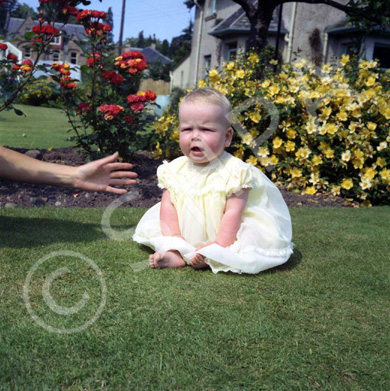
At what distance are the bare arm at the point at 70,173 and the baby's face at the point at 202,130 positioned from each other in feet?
2.53

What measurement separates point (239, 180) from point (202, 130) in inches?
15.5

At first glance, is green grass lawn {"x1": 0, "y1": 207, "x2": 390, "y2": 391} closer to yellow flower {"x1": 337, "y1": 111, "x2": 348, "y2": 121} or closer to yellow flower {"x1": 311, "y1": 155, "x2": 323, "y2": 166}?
yellow flower {"x1": 311, "y1": 155, "x2": 323, "y2": 166}

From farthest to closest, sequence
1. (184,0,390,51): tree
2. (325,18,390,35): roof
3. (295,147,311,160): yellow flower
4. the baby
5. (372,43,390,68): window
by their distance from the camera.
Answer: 1. (372,43,390,68): window
2. (325,18,390,35): roof
3. (184,0,390,51): tree
4. (295,147,311,160): yellow flower
5. the baby

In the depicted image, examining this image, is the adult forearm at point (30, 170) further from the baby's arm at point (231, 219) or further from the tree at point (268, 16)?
the tree at point (268, 16)

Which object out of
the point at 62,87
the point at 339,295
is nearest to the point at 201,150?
the point at 339,295

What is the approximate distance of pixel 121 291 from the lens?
7.64ft

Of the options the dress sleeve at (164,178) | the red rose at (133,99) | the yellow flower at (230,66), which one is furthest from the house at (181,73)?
the dress sleeve at (164,178)

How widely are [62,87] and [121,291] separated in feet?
12.4

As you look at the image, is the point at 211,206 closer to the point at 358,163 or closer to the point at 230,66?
the point at 358,163

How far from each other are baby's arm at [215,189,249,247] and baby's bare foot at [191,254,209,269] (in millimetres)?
208

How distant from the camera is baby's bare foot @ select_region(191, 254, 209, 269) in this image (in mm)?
2715

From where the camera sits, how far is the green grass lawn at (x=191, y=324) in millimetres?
1619

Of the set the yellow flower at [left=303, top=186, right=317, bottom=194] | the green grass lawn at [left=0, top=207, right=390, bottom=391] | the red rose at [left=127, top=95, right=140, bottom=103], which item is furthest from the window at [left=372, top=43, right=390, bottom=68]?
the green grass lawn at [left=0, top=207, right=390, bottom=391]

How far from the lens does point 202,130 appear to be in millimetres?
2955
